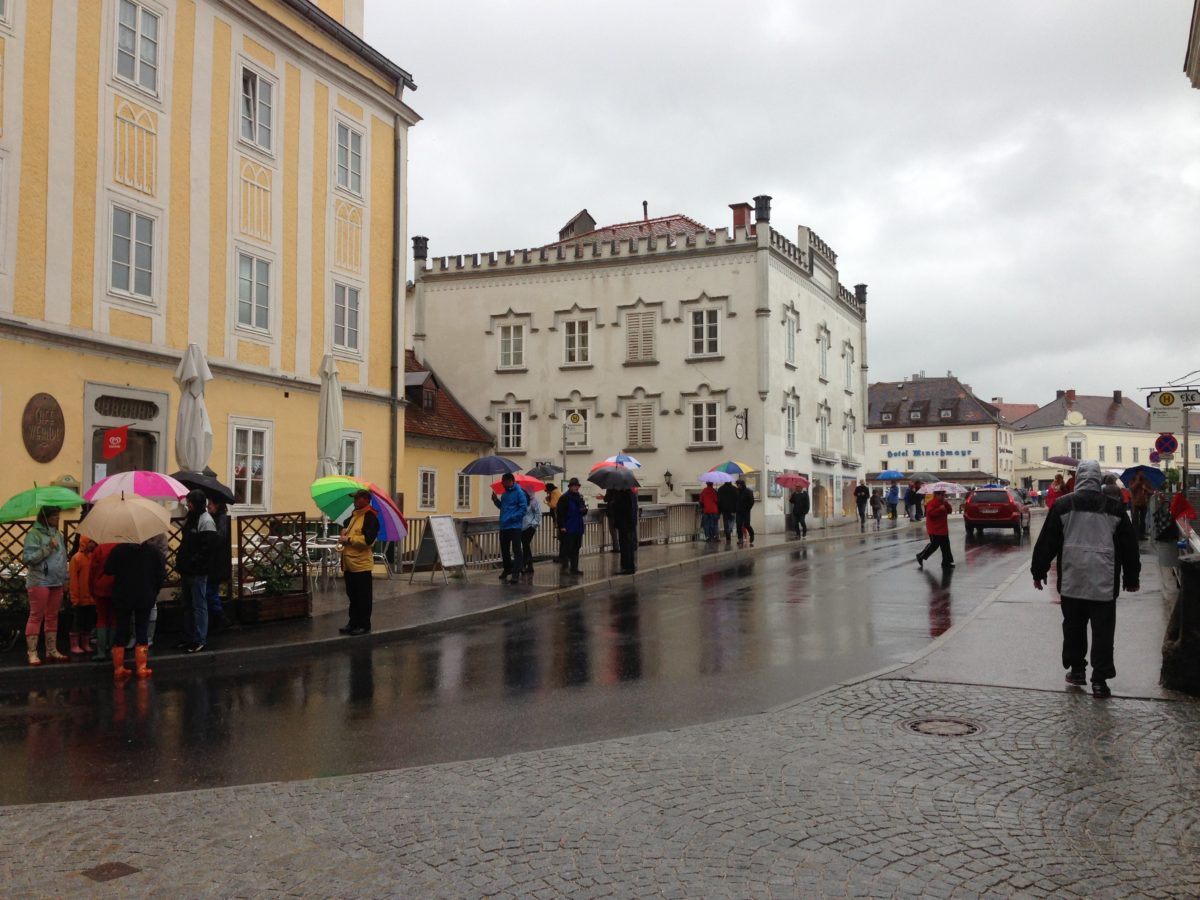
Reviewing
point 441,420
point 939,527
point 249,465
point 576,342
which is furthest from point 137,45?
point 576,342

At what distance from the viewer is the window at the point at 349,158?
75.3 ft

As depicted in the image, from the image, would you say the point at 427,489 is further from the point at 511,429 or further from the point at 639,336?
the point at 639,336

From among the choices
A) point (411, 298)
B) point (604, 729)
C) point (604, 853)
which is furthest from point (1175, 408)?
point (411, 298)

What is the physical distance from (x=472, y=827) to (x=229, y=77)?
18.6m

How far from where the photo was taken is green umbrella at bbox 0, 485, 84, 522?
10.7m

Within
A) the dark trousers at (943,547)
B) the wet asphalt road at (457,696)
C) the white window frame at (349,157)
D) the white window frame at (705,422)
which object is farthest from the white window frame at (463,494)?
the wet asphalt road at (457,696)

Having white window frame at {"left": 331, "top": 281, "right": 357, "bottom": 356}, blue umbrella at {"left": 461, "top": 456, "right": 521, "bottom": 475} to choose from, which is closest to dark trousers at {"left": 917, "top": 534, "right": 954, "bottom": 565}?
blue umbrella at {"left": 461, "top": 456, "right": 521, "bottom": 475}

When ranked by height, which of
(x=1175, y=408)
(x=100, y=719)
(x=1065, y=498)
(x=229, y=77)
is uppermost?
(x=229, y=77)

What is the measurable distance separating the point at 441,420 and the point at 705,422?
9.91 meters

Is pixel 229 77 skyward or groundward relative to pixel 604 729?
skyward

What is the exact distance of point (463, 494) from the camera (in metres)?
36.4

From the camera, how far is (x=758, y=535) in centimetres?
3491

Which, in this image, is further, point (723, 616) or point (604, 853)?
point (723, 616)

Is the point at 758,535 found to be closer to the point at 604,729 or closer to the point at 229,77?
the point at 229,77
